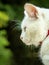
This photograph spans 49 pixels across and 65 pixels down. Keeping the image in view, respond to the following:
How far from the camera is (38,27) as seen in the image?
2006 millimetres

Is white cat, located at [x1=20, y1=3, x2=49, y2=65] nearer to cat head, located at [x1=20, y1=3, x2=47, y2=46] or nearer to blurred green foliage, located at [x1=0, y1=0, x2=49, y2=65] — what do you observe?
cat head, located at [x1=20, y1=3, x2=47, y2=46]

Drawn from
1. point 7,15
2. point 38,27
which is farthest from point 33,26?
point 7,15

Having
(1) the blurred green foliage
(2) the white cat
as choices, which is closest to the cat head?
(2) the white cat

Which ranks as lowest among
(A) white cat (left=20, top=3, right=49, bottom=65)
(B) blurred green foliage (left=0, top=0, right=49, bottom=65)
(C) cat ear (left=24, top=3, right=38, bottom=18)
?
(B) blurred green foliage (left=0, top=0, right=49, bottom=65)

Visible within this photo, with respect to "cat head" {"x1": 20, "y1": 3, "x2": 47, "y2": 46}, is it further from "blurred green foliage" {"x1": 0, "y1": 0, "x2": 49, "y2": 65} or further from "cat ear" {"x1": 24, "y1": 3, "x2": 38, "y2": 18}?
"blurred green foliage" {"x1": 0, "y1": 0, "x2": 49, "y2": 65}

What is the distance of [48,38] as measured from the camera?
6.57 feet

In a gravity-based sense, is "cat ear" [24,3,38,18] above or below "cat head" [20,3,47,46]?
above

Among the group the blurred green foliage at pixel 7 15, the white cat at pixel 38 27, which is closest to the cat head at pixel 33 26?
the white cat at pixel 38 27

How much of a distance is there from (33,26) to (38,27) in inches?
1.2

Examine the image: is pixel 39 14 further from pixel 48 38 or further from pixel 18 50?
pixel 18 50

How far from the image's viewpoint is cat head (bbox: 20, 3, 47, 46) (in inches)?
77.0

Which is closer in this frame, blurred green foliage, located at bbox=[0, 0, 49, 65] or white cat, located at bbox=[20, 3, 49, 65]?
white cat, located at bbox=[20, 3, 49, 65]

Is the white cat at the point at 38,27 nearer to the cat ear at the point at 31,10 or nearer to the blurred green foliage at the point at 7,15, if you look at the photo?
the cat ear at the point at 31,10

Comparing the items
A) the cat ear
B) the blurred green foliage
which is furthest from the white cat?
the blurred green foliage
